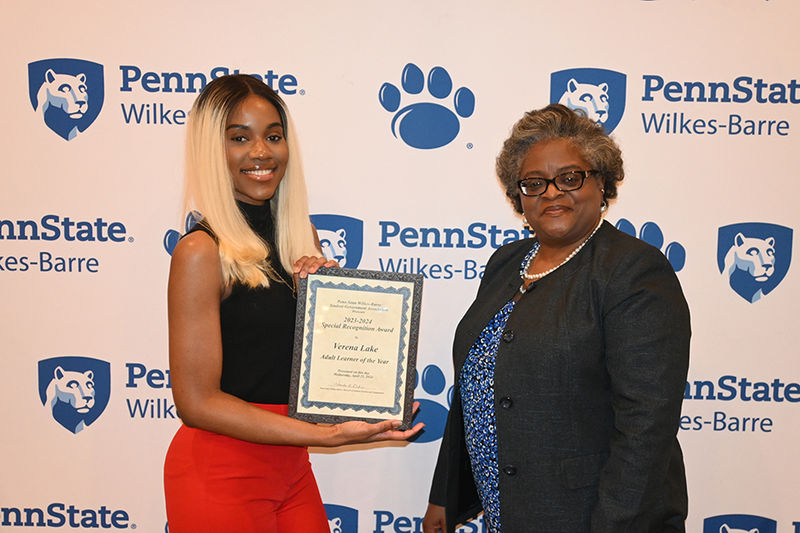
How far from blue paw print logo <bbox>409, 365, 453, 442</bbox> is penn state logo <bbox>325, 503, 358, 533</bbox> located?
0.48 m

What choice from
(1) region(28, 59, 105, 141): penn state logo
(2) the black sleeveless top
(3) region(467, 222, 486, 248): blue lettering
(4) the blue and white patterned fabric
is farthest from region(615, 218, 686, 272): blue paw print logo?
(1) region(28, 59, 105, 141): penn state logo

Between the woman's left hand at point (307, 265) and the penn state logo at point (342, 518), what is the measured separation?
4.79 ft

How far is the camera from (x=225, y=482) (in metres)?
1.84

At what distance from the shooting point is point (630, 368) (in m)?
1.61

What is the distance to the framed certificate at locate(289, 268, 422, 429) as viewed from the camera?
186 centimetres

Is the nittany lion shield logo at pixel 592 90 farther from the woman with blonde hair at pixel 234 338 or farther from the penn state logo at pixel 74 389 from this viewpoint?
the penn state logo at pixel 74 389

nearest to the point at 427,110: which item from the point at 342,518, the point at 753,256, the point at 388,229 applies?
the point at 388,229

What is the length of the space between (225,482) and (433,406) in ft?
3.98

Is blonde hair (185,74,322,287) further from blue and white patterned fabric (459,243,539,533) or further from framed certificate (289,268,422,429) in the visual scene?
blue and white patterned fabric (459,243,539,533)

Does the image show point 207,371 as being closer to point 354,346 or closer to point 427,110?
point 354,346

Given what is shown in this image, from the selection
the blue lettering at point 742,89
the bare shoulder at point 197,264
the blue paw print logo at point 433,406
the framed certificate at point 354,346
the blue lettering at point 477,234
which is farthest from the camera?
the blue paw print logo at point 433,406

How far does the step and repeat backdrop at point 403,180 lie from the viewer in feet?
8.63

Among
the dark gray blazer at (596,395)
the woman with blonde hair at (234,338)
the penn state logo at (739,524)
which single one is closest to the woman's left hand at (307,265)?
the woman with blonde hair at (234,338)

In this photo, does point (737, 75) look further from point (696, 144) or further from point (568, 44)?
point (568, 44)
